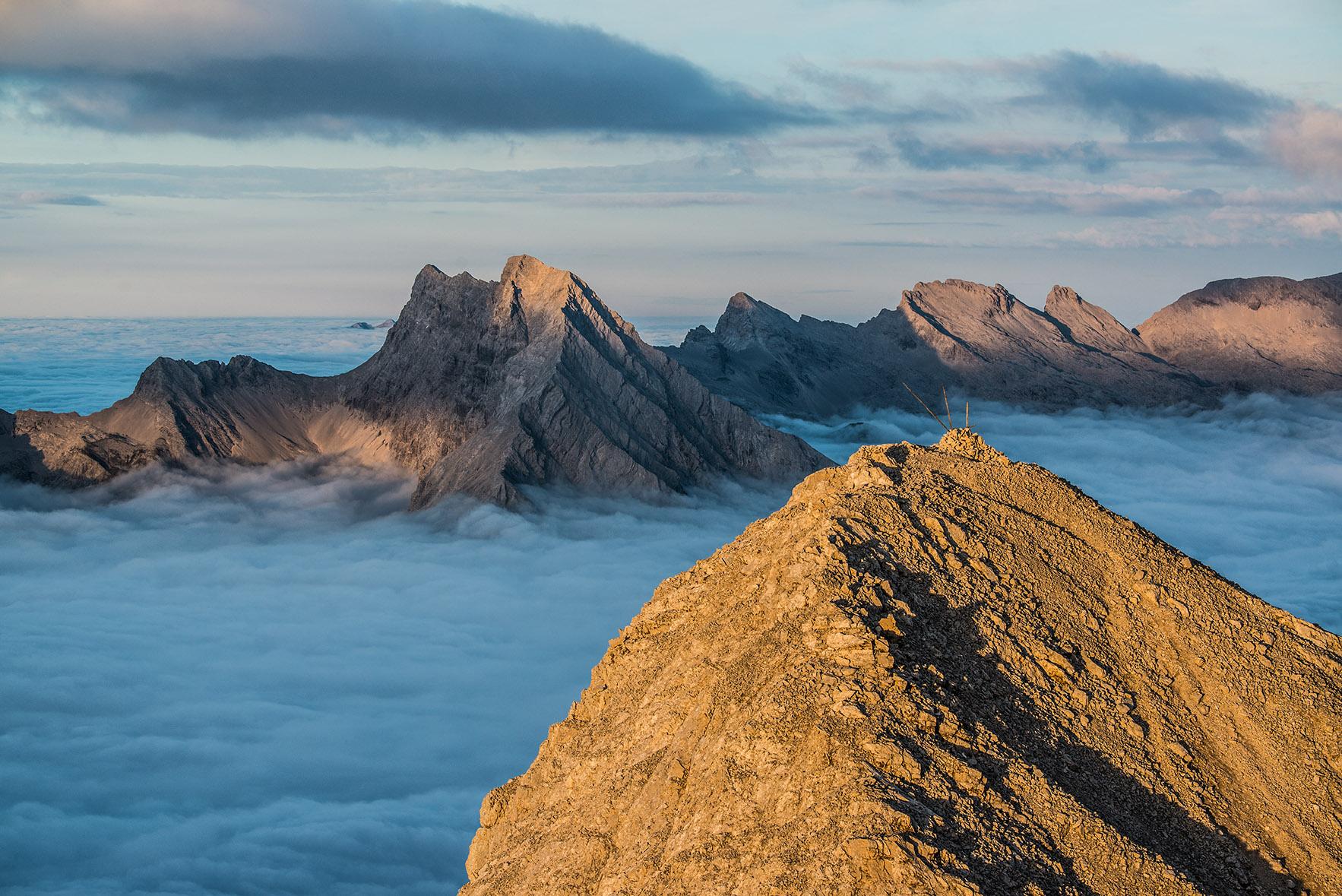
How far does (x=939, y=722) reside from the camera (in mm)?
15273

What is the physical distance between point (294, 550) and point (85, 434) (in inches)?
1183

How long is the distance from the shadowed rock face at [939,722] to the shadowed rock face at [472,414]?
120 meters

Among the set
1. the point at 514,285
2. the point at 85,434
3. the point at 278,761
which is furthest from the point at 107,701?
the point at 514,285

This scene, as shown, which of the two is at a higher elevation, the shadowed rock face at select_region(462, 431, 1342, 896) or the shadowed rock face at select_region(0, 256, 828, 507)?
the shadowed rock face at select_region(462, 431, 1342, 896)

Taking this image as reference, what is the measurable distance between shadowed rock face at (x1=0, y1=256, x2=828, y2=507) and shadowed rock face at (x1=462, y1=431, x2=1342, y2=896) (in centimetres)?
11990

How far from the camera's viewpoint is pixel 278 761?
3578 inches

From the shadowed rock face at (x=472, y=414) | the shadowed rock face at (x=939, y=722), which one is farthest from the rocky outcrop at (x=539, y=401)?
the shadowed rock face at (x=939, y=722)

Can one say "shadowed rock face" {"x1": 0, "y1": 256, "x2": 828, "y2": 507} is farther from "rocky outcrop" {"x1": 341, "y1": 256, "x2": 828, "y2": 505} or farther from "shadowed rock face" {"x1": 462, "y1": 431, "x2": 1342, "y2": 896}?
"shadowed rock face" {"x1": 462, "y1": 431, "x2": 1342, "y2": 896}

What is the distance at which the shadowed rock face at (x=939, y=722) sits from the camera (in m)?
14.0

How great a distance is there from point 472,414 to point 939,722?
138m

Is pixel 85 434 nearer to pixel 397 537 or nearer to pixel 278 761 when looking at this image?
pixel 397 537

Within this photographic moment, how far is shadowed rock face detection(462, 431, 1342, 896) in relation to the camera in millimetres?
13984

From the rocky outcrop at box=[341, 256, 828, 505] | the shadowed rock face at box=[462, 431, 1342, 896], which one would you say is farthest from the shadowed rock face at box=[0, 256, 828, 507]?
the shadowed rock face at box=[462, 431, 1342, 896]

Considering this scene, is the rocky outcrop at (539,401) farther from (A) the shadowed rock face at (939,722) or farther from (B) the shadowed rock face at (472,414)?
(A) the shadowed rock face at (939,722)
